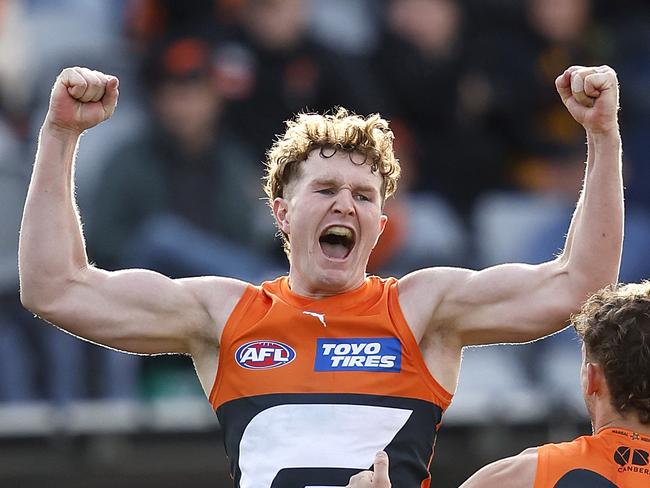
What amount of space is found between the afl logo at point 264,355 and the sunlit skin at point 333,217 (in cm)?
28

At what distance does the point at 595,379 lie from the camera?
357cm

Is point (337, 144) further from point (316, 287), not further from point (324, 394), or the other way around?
point (324, 394)

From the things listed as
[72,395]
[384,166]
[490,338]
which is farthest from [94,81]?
[72,395]

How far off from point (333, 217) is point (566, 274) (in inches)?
30.2

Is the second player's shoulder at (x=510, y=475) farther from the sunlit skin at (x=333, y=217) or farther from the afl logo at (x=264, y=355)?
the sunlit skin at (x=333, y=217)

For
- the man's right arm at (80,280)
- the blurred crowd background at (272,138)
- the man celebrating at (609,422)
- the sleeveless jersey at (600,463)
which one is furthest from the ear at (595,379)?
the blurred crowd background at (272,138)

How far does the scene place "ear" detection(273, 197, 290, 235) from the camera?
433 cm

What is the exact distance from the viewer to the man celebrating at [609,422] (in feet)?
11.3

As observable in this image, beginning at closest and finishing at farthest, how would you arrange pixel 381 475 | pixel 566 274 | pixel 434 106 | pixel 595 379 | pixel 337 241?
pixel 381 475
pixel 595 379
pixel 566 274
pixel 337 241
pixel 434 106

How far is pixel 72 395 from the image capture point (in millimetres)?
8484

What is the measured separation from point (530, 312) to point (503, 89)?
5.93 meters

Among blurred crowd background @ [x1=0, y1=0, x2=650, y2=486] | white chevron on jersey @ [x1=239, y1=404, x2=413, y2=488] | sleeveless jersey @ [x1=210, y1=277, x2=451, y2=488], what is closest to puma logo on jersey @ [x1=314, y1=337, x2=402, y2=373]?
sleeveless jersey @ [x1=210, y1=277, x2=451, y2=488]

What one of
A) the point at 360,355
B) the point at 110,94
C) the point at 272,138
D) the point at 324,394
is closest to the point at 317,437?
the point at 324,394

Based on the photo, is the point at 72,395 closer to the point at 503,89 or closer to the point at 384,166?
the point at 503,89
